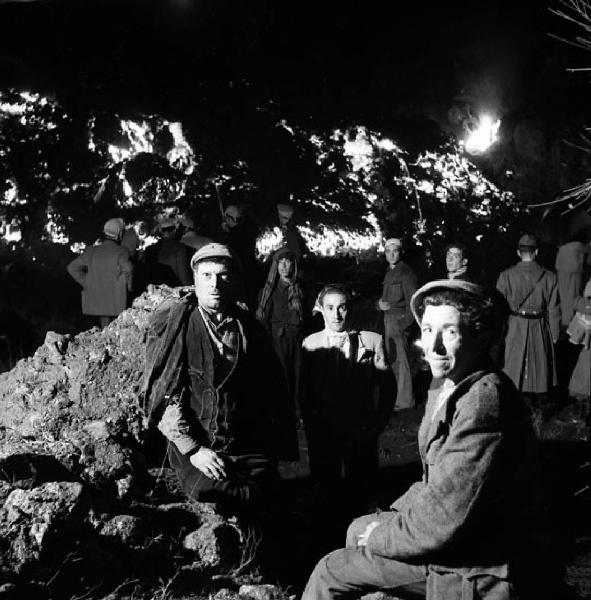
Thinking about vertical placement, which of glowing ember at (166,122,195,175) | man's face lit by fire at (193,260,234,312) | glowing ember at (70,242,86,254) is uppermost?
glowing ember at (166,122,195,175)

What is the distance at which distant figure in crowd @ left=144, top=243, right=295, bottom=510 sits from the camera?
3.78 meters

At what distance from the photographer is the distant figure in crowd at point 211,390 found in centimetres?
378

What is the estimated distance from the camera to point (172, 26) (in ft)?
37.1

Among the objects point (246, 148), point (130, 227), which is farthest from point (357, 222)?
point (130, 227)

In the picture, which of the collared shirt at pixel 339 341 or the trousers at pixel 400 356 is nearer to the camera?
the collared shirt at pixel 339 341

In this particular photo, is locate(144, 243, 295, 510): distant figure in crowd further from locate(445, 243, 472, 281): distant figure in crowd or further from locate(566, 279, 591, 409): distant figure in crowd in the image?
locate(566, 279, 591, 409): distant figure in crowd

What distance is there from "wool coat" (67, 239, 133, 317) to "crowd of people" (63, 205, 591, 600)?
17 millimetres

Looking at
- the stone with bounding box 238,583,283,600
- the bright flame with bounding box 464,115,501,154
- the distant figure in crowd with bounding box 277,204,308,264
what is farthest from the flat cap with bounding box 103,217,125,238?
the bright flame with bounding box 464,115,501,154

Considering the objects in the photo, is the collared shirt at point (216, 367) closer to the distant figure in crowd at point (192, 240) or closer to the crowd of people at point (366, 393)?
the crowd of people at point (366, 393)

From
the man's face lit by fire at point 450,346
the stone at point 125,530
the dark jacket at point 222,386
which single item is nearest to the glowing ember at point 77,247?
the dark jacket at point 222,386

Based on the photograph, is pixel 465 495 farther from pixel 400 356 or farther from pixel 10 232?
pixel 10 232

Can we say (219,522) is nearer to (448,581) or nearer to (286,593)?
(286,593)

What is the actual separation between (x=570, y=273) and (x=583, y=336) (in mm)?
1248

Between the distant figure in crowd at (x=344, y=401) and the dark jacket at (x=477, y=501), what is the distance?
2.21m
